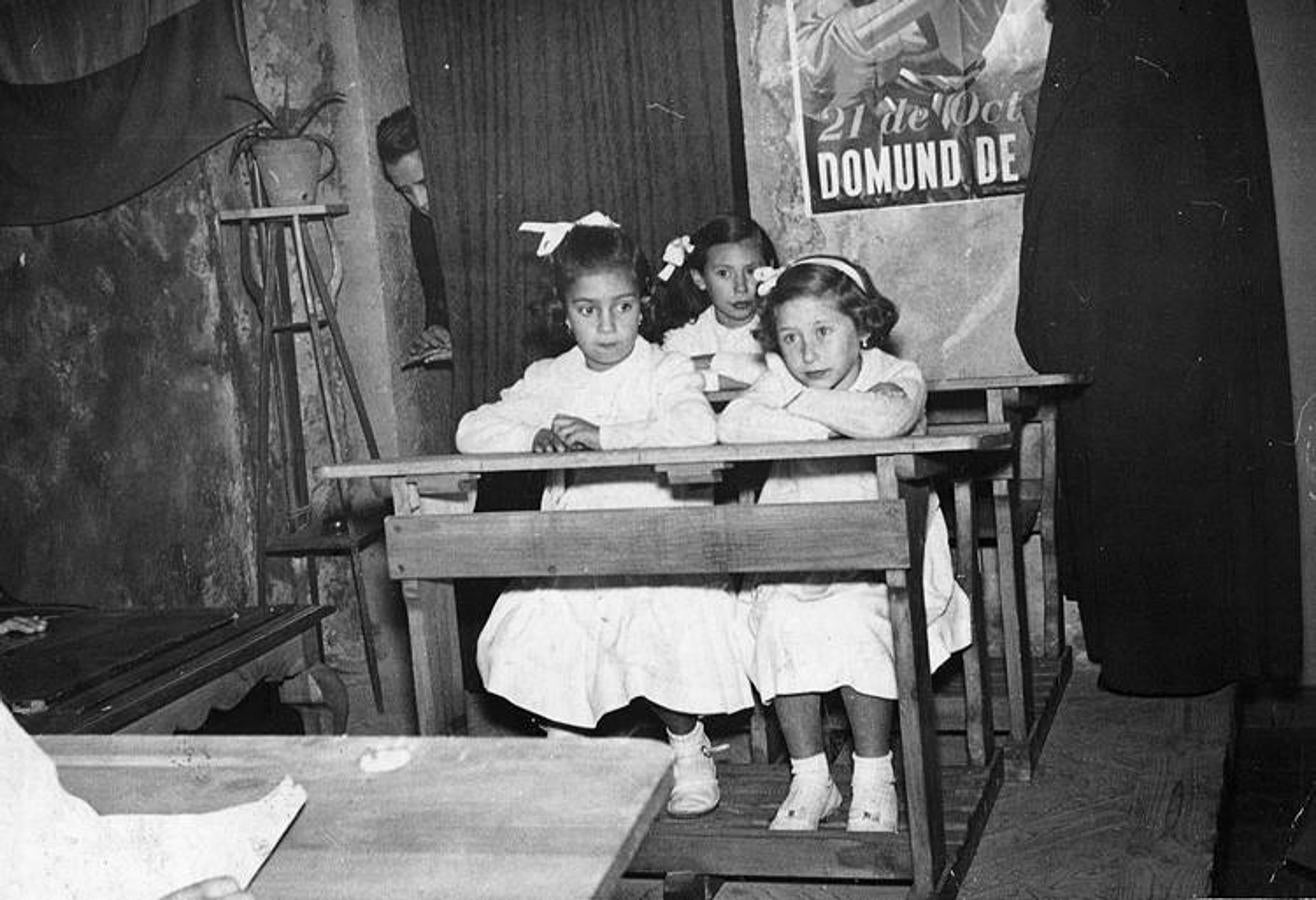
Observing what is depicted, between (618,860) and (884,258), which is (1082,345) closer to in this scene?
(884,258)

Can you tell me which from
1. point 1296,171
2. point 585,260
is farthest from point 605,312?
point 1296,171

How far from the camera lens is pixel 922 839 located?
2699mm

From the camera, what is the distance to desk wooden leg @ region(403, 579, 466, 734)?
303 centimetres

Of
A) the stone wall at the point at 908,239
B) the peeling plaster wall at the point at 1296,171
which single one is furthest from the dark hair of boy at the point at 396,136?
the peeling plaster wall at the point at 1296,171

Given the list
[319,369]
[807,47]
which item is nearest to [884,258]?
[807,47]

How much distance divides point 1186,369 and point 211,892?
3.71 meters

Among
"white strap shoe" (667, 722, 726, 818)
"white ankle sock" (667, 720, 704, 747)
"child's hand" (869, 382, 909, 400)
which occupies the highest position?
"child's hand" (869, 382, 909, 400)

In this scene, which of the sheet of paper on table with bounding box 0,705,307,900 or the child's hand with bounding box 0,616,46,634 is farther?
the child's hand with bounding box 0,616,46,634

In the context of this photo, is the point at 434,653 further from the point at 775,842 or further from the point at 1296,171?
the point at 1296,171

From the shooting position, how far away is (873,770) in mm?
2973

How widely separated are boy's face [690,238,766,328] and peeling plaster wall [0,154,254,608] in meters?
1.97

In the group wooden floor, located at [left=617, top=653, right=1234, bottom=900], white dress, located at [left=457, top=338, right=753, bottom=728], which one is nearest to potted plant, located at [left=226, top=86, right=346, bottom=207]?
white dress, located at [left=457, top=338, right=753, bottom=728]

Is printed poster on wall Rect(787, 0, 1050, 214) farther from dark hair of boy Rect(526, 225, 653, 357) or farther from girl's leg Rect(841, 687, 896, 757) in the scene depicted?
girl's leg Rect(841, 687, 896, 757)

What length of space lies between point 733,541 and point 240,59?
11.0ft
